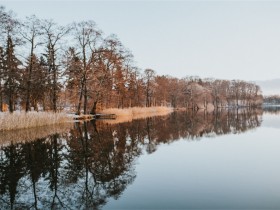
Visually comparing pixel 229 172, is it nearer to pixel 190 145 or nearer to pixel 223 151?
pixel 223 151

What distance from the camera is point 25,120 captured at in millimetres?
22531

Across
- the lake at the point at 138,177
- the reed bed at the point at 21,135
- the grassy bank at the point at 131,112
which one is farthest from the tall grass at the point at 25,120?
the grassy bank at the point at 131,112

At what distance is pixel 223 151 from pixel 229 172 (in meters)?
4.13

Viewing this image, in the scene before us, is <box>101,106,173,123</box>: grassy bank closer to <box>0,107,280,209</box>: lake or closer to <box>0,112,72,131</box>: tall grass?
<box>0,112,72,131</box>: tall grass

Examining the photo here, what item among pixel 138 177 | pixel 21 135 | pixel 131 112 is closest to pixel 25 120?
pixel 21 135

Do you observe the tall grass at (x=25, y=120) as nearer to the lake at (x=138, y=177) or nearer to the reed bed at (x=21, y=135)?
the reed bed at (x=21, y=135)

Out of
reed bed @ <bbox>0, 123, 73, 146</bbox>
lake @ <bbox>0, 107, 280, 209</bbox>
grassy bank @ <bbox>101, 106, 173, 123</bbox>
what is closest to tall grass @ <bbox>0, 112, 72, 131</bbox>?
reed bed @ <bbox>0, 123, 73, 146</bbox>

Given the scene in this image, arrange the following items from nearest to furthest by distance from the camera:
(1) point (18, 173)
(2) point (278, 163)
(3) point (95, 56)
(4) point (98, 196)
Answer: (4) point (98, 196) → (1) point (18, 173) → (2) point (278, 163) → (3) point (95, 56)

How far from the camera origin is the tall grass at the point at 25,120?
20.6 metres

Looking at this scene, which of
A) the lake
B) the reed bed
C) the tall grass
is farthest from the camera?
the tall grass

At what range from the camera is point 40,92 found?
151ft

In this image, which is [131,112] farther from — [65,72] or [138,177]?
[138,177]

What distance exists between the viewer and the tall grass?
2059 cm

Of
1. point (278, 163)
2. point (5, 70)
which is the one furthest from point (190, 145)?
point (5, 70)
